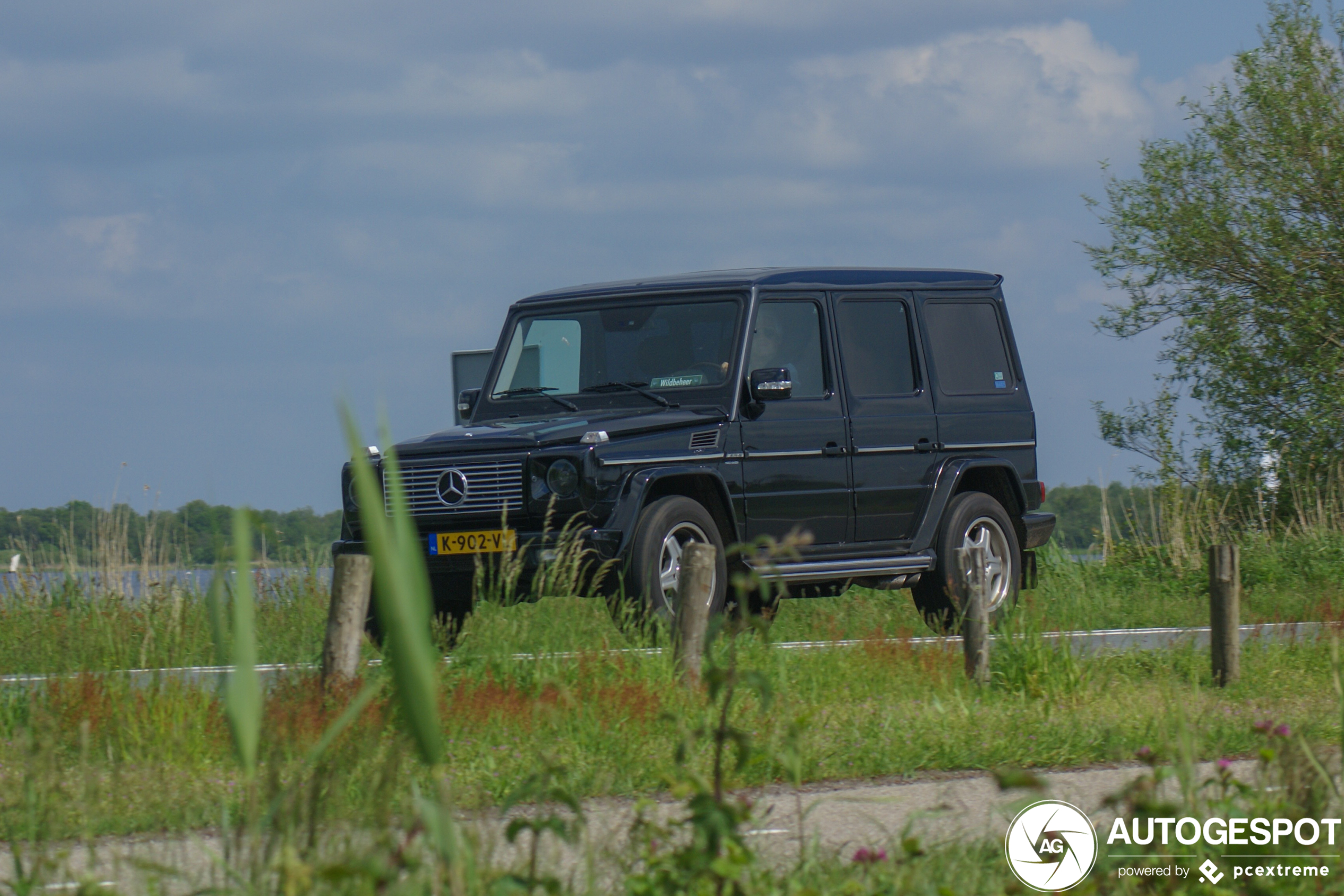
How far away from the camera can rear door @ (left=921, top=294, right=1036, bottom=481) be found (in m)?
11.2

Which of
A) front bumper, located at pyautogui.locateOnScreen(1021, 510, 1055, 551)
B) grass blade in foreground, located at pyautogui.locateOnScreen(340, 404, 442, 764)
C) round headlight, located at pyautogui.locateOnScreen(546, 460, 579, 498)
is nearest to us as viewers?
grass blade in foreground, located at pyautogui.locateOnScreen(340, 404, 442, 764)

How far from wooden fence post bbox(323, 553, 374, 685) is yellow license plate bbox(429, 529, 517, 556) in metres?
2.13

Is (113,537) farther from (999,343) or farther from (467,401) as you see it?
(999,343)

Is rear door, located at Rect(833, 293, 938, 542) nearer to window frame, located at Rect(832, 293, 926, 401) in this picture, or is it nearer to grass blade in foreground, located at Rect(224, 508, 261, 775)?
window frame, located at Rect(832, 293, 926, 401)

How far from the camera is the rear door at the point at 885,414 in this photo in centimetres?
1054

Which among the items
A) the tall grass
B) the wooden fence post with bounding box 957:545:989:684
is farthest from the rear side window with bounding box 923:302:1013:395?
the wooden fence post with bounding box 957:545:989:684

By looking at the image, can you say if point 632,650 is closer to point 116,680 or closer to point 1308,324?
point 116,680

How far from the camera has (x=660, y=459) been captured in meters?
9.34

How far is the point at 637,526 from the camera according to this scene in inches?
353

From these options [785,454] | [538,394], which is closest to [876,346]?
[785,454]

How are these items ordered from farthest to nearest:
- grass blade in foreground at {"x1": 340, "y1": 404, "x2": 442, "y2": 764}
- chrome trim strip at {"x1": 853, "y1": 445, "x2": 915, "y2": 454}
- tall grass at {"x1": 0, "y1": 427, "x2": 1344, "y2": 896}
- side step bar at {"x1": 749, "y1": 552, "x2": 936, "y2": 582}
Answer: chrome trim strip at {"x1": 853, "y1": 445, "x2": 915, "y2": 454} < side step bar at {"x1": 749, "y1": 552, "x2": 936, "y2": 582} < tall grass at {"x1": 0, "y1": 427, "x2": 1344, "y2": 896} < grass blade in foreground at {"x1": 340, "y1": 404, "x2": 442, "y2": 764}

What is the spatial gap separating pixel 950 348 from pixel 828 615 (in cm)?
226

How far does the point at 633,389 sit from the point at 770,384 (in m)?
1.03

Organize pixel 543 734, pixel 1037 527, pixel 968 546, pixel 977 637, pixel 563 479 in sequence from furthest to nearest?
pixel 1037 527, pixel 968 546, pixel 563 479, pixel 977 637, pixel 543 734
